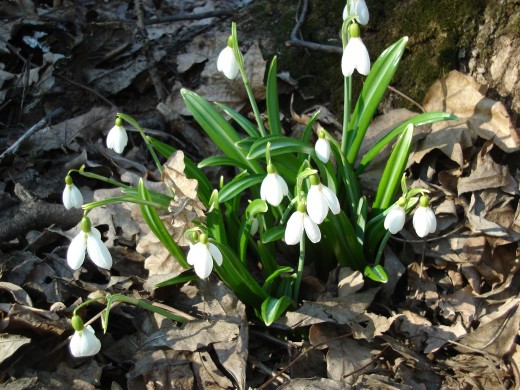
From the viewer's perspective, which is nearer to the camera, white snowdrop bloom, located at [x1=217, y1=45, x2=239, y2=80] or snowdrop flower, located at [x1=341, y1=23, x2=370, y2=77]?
snowdrop flower, located at [x1=341, y1=23, x2=370, y2=77]

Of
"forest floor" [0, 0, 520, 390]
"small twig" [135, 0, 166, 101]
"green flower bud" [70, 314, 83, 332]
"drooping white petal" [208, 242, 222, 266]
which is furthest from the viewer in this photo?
"small twig" [135, 0, 166, 101]

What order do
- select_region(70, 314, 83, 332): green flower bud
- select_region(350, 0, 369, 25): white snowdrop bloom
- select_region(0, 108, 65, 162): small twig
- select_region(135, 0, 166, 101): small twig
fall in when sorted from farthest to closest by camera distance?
select_region(135, 0, 166, 101): small twig < select_region(0, 108, 65, 162): small twig < select_region(350, 0, 369, 25): white snowdrop bloom < select_region(70, 314, 83, 332): green flower bud

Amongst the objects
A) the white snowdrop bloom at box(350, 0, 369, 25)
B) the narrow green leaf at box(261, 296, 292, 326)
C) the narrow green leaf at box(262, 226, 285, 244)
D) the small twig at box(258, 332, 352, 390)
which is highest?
the white snowdrop bloom at box(350, 0, 369, 25)

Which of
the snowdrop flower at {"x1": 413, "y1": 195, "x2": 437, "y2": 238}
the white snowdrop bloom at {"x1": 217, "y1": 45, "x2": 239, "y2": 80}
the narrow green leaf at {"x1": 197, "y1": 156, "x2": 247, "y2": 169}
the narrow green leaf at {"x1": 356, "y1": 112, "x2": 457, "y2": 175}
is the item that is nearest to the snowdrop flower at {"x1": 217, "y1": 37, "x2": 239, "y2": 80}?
the white snowdrop bloom at {"x1": 217, "y1": 45, "x2": 239, "y2": 80}

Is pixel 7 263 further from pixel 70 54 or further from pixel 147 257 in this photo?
pixel 70 54

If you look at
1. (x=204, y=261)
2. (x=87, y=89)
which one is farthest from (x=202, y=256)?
(x=87, y=89)

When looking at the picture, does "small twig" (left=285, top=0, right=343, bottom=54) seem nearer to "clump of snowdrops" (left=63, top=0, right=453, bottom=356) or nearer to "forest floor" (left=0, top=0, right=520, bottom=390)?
"forest floor" (left=0, top=0, right=520, bottom=390)

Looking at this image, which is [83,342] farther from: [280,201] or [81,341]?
[280,201]
